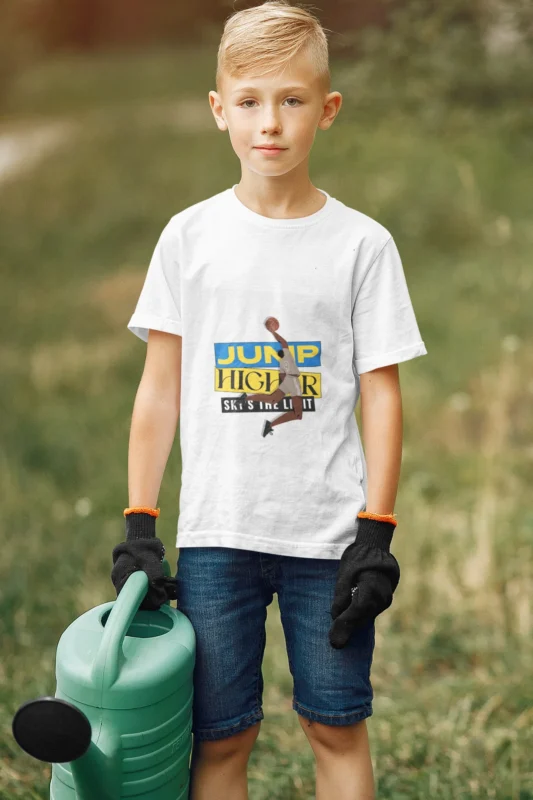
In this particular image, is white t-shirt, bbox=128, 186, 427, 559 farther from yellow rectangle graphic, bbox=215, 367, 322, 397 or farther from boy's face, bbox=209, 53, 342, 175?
boy's face, bbox=209, 53, 342, 175

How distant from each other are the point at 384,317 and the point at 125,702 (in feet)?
2.72

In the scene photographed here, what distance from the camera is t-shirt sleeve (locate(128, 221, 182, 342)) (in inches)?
74.5

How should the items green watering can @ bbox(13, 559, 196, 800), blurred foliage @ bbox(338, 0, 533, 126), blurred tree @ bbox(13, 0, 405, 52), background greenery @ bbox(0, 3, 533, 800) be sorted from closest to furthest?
green watering can @ bbox(13, 559, 196, 800) → background greenery @ bbox(0, 3, 533, 800) → blurred foliage @ bbox(338, 0, 533, 126) → blurred tree @ bbox(13, 0, 405, 52)

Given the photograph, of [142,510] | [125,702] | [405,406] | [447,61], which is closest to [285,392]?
[142,510]

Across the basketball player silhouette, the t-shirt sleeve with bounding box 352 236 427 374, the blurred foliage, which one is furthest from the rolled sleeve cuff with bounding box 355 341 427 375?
the blurred foliage

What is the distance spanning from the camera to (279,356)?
184cm

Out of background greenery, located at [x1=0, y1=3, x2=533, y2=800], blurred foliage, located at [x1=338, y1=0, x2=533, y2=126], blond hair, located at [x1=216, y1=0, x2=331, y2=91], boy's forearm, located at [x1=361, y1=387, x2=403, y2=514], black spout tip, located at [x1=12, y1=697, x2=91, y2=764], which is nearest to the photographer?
black spout tip, located at [x1=12, y1=697, x2=91, y2=764]

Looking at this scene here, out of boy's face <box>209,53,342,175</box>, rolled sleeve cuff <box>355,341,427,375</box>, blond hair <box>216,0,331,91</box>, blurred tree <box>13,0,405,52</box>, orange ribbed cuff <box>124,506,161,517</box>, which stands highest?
blurred tree <box>13,0,405,52</box>

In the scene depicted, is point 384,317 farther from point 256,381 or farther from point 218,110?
point 218,110

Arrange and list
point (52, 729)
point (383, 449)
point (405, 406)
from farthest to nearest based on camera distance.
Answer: point (405, 406)
point (383, 449)
point (52, 729)

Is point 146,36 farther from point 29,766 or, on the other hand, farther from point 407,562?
point 29,766

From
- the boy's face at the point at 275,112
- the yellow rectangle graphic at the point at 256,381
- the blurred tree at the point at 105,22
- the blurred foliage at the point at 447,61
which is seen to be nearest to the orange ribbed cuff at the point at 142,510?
the yellow rectangle graphic at the point at 256,381

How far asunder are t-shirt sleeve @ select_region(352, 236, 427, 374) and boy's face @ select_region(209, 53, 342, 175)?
0.84 ft

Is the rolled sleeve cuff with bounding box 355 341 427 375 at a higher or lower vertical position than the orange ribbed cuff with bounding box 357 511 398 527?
higher
